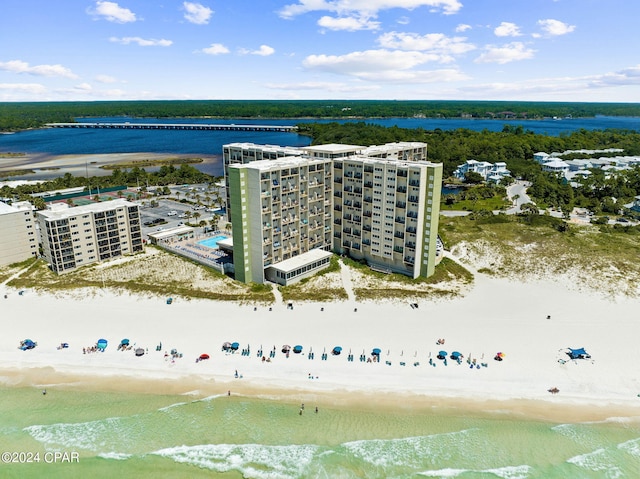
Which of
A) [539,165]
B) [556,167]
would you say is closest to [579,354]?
[556,167]

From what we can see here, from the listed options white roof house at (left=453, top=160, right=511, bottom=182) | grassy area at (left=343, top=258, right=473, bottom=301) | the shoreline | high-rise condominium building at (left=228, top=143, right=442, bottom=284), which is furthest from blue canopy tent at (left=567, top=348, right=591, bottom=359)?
white roof house at (left=453, top=160, right=511, bottom=182)

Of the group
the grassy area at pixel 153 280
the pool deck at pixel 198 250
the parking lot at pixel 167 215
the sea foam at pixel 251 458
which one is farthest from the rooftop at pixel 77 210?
the sea foam at pixel 251 458

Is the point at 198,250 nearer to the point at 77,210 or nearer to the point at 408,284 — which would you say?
the point at 77,210

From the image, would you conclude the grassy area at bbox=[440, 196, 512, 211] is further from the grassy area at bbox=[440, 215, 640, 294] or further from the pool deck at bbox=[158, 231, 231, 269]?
the pool deck at bbox=[158, 231, 231, 269]

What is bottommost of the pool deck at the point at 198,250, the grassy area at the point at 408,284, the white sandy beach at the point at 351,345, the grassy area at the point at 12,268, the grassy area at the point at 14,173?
the white sandy beach at the point at 351,345

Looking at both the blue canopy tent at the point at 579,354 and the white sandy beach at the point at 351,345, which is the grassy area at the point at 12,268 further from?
the blue canopy tent at the point at 579,354

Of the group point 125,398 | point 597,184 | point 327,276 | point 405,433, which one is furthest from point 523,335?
point 597,184

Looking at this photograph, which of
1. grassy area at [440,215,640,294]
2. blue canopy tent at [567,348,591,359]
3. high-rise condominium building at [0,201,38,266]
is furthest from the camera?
high-rise condominium building at [0,201,38,266]
